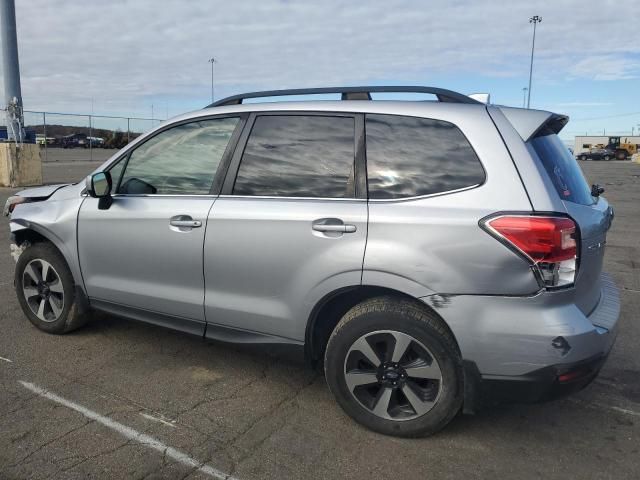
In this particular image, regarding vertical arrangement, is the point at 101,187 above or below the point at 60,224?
above

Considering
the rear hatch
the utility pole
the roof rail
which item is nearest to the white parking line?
the rear hatch

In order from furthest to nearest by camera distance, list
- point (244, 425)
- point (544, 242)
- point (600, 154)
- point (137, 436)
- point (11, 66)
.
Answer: point (600, 154)
point (11, 66)
point (244, 425)
point (137, 436)
point (544, 242)

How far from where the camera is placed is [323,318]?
130 inches

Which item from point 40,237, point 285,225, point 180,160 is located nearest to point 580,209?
point 285,225

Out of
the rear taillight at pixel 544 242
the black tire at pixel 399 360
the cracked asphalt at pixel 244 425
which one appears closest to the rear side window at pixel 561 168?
the rear taillight at pixel 544 242

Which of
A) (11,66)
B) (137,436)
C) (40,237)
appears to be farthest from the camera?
(11,66)

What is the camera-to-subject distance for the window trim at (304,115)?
10.2ft

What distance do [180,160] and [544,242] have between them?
2327 mm

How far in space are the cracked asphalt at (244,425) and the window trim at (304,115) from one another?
3.12ft

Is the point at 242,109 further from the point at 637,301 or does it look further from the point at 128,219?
the point at 637,301

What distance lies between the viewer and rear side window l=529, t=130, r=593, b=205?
2891mm

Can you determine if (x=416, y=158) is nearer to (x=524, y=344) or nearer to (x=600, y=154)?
(x=524, y=344)

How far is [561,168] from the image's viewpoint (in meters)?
3.09

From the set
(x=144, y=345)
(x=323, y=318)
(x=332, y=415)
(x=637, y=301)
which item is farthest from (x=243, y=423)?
(x=637, y=301)
